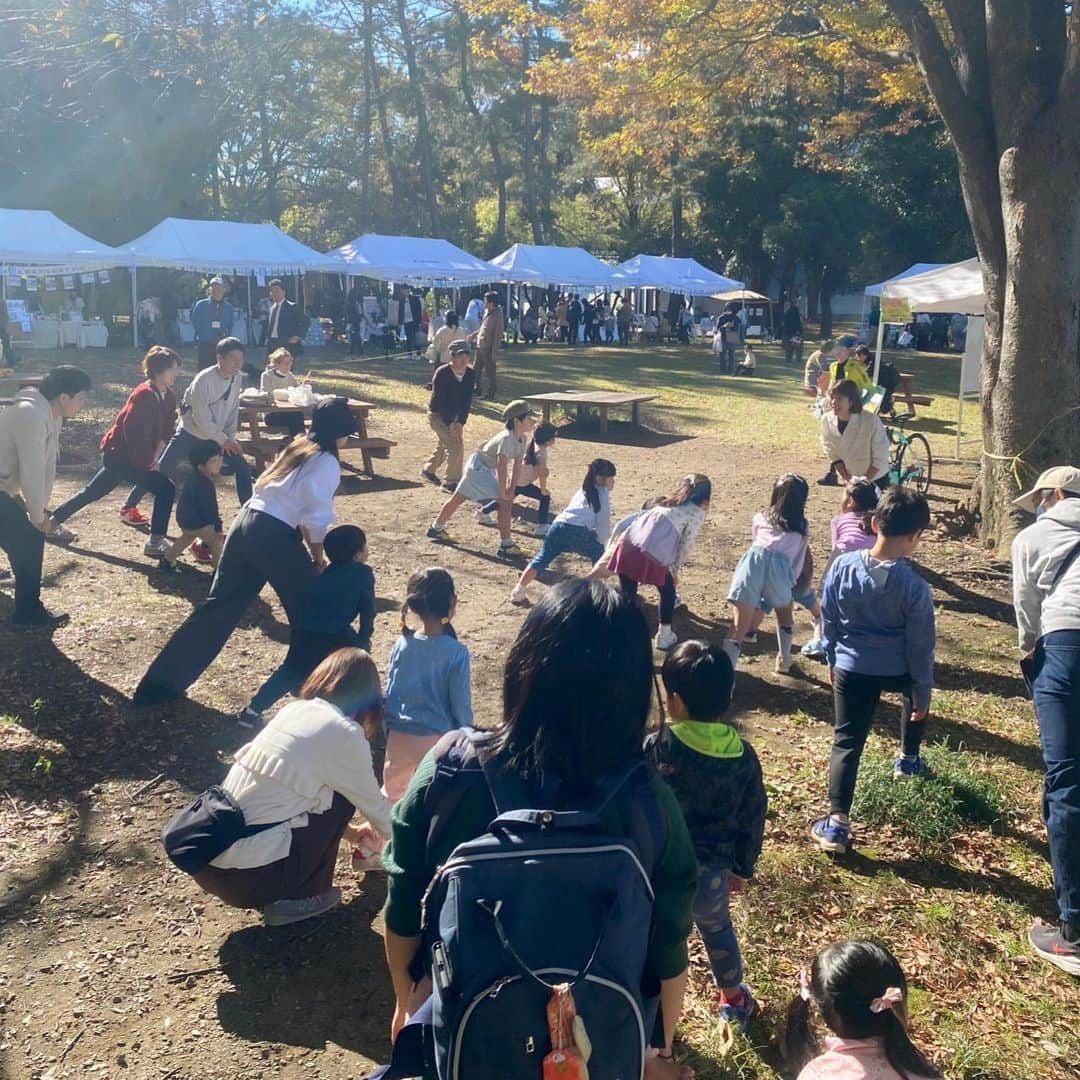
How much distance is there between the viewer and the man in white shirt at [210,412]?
28.8 feet

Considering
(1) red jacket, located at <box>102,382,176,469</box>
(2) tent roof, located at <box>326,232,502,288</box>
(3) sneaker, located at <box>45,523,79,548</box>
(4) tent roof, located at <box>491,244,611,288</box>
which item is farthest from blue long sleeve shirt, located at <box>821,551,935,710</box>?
(4) tent roof, located at <box>491,244,611,288</box>

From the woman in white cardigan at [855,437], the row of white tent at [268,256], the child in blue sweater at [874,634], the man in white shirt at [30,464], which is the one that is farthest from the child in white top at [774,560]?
the row of white tent at [268,256]

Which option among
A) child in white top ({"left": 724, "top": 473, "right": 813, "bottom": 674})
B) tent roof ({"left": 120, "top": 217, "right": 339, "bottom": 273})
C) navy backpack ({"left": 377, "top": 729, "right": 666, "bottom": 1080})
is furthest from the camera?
tent roof ({"left": 120, "top": 217, "right": 339, "bottom": 273})

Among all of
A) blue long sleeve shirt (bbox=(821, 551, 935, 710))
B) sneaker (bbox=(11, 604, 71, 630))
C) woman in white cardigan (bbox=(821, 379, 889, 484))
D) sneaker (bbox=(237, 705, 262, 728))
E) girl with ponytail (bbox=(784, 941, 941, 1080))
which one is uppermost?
woman in white cardigan (bbox=(821, 379, 889, 484))

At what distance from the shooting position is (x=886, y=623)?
4.54 metres

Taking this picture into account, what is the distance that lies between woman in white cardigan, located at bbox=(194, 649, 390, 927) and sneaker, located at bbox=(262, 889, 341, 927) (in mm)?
28

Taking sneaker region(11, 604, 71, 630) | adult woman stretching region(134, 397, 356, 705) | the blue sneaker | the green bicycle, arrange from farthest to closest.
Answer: the green bicycle
sneaker region(11, 604, 71, 630)
adult woman stretching region(134, 397, 356, 705)
the blue sneaker

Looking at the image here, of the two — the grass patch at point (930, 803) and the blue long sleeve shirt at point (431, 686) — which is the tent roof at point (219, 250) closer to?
the blue long sleeve shirt at point (431, 686)

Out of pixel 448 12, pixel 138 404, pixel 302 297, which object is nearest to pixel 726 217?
pixel 448 12

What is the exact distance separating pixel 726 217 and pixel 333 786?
4188 cm

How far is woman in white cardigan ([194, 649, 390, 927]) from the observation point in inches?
147

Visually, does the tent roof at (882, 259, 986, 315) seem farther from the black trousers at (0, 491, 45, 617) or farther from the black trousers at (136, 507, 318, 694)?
the black trousers at (0, 491, 45, 617)

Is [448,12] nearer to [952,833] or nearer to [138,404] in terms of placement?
[138,404]

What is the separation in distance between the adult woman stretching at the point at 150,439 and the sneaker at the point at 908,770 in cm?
604
